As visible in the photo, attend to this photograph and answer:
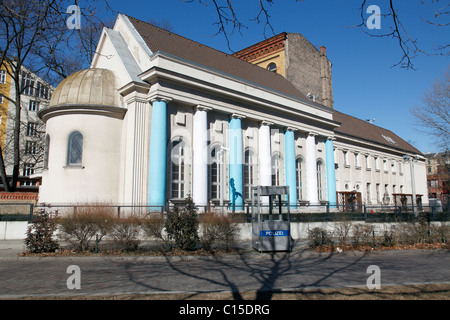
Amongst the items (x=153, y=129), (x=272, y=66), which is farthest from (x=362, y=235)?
(x=272, y=66)

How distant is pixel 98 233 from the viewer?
41.8 feet

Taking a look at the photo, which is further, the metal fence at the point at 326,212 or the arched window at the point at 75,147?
the arched window at the point at 75,147

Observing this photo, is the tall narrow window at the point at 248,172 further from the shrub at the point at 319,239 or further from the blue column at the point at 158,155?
the shrub at the point at 319,239

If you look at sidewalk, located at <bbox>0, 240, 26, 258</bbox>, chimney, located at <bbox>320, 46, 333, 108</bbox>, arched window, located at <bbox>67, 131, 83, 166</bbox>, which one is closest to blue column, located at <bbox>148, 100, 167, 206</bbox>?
arched window, located at <bbox>67, 131, 83, 166</bbox>

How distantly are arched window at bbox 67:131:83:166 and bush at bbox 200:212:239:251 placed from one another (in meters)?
11.3

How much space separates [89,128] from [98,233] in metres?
10.4

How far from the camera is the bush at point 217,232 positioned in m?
13.3

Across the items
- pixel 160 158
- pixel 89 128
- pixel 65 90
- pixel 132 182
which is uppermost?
pixel 65 90

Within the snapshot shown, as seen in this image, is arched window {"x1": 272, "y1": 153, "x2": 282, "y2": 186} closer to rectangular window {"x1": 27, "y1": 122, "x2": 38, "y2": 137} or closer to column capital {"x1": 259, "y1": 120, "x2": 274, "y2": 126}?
column capital {"x1": 259, "y1": 120, "x2": 274, "y2": 126}

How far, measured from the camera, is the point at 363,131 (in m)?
47.8

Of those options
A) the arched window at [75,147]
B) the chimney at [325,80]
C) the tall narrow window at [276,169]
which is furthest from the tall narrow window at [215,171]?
the chimney at [325,80]

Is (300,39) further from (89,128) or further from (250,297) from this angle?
(250,297)

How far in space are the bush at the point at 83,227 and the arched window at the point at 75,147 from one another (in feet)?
29.8
